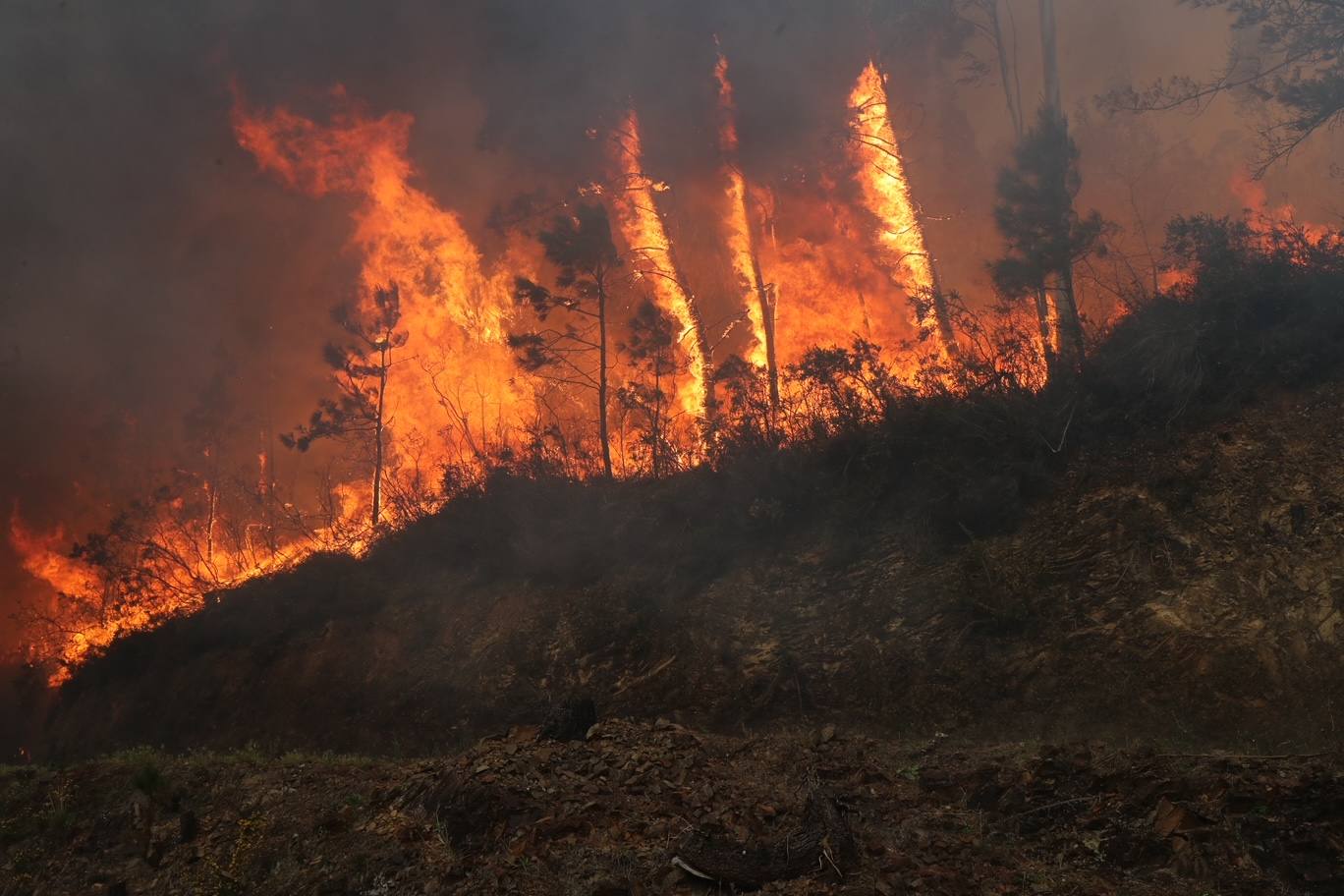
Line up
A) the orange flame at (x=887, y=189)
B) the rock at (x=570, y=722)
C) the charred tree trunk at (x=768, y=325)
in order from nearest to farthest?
the rock at (x=570, y=722) → the charred tree trunk at (x=768, y=325) → the orange flame at (x=887, y=189)

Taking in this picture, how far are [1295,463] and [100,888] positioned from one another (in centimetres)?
1542

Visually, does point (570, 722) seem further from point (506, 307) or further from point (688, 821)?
point (506, 307)

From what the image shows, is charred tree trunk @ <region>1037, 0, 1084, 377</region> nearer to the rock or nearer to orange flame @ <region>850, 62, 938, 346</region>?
orange flame @ <region>850, 62, 938, 346</region>

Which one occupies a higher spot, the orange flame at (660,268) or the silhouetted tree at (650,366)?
the orange flame at (660,268)

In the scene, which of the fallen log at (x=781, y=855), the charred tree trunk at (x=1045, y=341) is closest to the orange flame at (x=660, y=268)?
the charred tree trunk at (x=1045, y=341)

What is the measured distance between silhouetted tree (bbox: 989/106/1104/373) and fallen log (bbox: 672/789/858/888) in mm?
12565

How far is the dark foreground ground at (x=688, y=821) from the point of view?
6230 mm

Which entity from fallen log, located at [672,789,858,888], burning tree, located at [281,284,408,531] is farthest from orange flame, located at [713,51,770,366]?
fallen log, located at [672,789,858,888]

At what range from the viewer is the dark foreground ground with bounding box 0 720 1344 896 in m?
6.23

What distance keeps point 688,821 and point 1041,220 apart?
14.5 meters

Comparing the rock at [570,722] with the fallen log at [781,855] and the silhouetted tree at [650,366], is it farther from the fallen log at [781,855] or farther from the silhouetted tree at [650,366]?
the silhouetted tree at [650,366]

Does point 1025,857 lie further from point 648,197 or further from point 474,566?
point 648,197

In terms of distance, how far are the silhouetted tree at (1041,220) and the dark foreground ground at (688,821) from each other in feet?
36.6

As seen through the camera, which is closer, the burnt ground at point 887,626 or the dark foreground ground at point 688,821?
the dark foreground ground at point 688,821
